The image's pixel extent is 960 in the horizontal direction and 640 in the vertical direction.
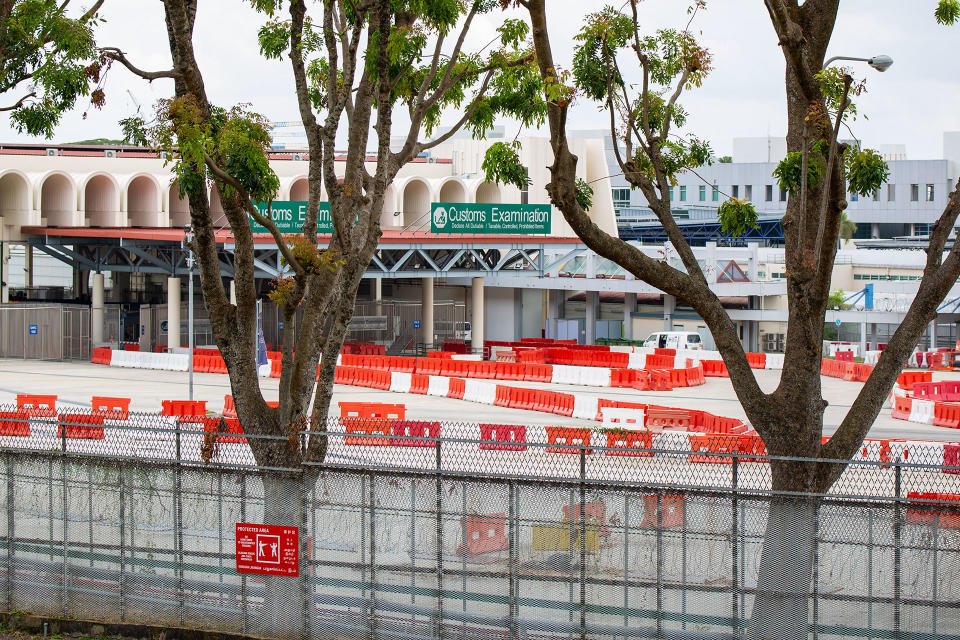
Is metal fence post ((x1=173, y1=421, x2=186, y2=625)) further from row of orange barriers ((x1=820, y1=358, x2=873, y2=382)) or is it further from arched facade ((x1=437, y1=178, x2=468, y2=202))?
arched facade ((x1=437, y1=178, x2=468, y2=202))

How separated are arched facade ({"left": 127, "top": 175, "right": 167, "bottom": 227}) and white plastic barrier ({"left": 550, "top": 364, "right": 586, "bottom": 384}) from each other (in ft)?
A: 100.0

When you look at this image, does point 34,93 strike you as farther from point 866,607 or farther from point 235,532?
point 866,607

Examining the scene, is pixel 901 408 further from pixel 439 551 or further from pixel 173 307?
pixel 173 307

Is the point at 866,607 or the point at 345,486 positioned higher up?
the point at 345,486

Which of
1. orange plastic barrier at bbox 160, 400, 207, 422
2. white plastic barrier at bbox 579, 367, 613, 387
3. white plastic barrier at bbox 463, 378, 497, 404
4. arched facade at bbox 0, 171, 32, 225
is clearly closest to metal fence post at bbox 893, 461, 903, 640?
orange plastic barrier at bbox 160, 400, 207, 422

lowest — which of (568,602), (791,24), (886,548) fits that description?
(568,602)

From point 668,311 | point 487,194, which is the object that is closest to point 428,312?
point 487,194

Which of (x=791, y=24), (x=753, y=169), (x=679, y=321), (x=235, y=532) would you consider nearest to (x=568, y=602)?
(x=235, y=532)

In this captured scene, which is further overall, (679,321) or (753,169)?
(753,169)

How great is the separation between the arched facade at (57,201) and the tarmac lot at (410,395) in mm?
11953

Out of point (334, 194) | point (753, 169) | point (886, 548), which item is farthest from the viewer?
point (753, 169)

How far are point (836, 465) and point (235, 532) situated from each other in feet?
23.3

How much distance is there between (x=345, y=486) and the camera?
11.6 meters

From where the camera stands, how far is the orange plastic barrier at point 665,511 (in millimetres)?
→ 10438
